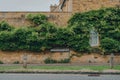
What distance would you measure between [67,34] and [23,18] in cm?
424

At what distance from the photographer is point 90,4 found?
37281mm

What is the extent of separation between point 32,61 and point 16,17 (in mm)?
4201

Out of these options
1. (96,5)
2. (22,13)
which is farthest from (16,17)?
(96,5)

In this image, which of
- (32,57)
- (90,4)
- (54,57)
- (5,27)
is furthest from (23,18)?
(90,4)

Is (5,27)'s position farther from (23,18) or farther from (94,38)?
(94,38)

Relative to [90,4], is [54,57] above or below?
below

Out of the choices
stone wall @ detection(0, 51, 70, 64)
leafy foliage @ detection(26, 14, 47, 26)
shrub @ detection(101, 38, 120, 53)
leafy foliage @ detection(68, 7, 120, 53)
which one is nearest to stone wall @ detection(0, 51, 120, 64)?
stone wall @ detection(0, 51, 70, 64)

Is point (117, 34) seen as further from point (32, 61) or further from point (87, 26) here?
point (32, 61)

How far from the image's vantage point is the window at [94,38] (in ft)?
120

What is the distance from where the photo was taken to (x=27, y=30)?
3612 cm

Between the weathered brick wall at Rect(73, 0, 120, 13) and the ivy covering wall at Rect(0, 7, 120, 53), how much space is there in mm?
583

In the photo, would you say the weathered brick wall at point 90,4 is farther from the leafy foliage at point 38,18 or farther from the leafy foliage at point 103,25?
the leafy foliage at point 38,18

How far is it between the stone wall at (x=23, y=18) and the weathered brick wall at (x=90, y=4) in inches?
41.0

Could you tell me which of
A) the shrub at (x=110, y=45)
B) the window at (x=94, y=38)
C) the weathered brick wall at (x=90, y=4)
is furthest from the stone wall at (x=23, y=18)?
the shrub at (x=110, y=45)
